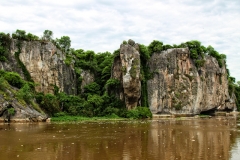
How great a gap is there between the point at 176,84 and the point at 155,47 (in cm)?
849

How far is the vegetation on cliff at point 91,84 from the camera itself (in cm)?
4569

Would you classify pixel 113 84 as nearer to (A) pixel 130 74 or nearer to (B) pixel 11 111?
(A) pixel 130 74

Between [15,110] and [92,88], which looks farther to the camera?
[92,88]

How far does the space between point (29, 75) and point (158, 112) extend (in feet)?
80.8

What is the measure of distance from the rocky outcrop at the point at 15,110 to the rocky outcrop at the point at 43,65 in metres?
12.4

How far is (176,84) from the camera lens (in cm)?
5897

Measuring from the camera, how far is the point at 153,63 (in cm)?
5881

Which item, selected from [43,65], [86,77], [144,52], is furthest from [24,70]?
[144,52]

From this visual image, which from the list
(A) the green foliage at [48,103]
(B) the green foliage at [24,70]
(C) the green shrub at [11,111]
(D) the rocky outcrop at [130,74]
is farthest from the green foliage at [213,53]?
(C) the green shrub at [11,111]

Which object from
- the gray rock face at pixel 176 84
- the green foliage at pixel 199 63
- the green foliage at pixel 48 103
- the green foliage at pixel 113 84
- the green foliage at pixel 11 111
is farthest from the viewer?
the green foliage at pixel 199 63

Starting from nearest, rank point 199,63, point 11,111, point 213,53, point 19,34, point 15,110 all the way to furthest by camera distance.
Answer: point 11,111, point 15,110, point 19,34, point 199,63, point 213,53

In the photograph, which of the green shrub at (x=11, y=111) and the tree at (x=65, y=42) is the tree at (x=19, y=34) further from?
the green shrub at (x=11, y=111)

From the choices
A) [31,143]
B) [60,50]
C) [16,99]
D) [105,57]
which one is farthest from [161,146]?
[105,57]

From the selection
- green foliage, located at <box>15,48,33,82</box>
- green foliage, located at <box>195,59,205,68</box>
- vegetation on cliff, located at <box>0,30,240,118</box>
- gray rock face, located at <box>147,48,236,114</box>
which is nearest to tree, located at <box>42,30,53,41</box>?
vegetation on cliff, located at <box>0,30,240,118</box>
